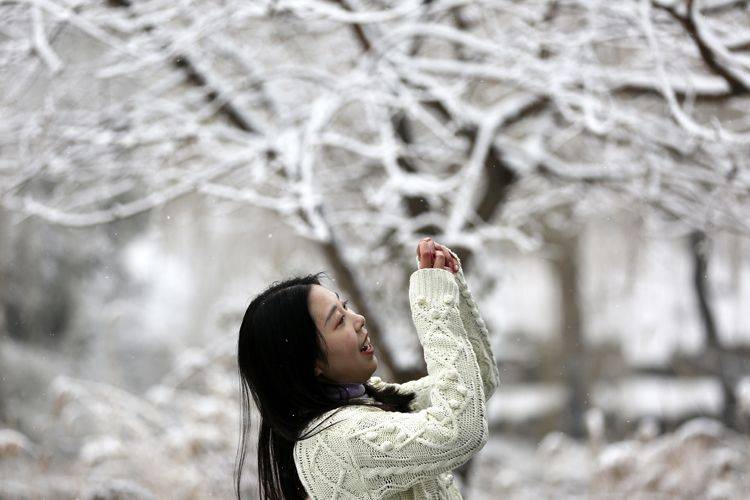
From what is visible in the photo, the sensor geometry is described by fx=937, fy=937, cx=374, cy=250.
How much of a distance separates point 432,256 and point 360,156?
418 centimetres

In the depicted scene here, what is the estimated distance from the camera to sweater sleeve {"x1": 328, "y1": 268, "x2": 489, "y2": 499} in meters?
1.54

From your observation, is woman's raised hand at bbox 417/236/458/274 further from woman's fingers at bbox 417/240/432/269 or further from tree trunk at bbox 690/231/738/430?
tree trunk at bbox 690/231/738/430

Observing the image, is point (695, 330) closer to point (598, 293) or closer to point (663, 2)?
point (598, 293)

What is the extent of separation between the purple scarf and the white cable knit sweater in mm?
46

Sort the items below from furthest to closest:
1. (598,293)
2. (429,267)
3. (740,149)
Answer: (598,293) → (740,149) → (429,267)

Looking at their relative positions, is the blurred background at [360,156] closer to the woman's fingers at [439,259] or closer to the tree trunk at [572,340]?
the tree trunk at [572,340]

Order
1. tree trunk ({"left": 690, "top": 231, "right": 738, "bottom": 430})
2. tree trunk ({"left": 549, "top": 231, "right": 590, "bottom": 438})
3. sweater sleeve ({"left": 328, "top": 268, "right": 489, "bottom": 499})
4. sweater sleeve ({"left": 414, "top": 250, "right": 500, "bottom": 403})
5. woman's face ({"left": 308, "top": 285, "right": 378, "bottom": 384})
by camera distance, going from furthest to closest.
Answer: tree trunk ({"left": 549, "top": 231, "right": 590, "bottom": 438}) → tree trunk ({"left": 690, "top": 231, "right": 738, "bottom": 430}) → sweater sleeve ({"left": 414, "top": 250, "right": 500, "bottom": 403}) → woman's face ({"left": 308, "top": 285, "right": 378, "bottom": 384}) → sweater sleeve ({"left": 328, "top": 268, "right": 489, "bottom": 499})

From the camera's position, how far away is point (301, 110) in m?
4.59

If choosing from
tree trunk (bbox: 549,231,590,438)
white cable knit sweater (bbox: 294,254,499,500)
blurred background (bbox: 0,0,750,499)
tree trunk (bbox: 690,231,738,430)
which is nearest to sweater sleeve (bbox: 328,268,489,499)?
white cable knit sweater (bbox: 294,254,499,500)

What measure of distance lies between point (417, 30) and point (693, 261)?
27.1ft

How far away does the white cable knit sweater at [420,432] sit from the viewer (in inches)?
60.5

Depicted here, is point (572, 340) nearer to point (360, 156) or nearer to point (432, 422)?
point (360, 156)

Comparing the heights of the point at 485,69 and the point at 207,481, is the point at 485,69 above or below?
above

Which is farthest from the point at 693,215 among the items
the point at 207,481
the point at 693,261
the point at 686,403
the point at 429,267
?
the point at 686,403
